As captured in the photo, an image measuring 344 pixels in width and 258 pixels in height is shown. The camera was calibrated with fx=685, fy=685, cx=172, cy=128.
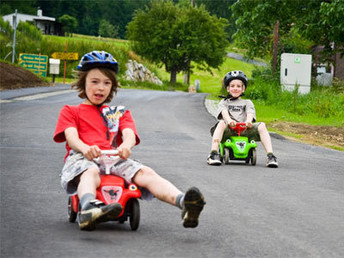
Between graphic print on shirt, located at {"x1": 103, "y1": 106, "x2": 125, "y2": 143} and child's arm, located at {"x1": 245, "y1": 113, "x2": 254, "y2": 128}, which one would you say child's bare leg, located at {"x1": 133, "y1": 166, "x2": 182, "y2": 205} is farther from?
child's arm, located at {"x1": 245, "y1": 113, "x2": 254, "y2": 128}

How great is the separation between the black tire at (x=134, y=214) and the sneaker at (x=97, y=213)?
1.22 ft

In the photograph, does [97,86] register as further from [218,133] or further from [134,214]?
[218,133]

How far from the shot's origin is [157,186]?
507cm

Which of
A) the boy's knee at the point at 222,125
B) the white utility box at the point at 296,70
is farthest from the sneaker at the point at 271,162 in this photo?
the white utility box at the point at 296,70

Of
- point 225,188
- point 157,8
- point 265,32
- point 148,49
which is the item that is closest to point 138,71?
point 148,49

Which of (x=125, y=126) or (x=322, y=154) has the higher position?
(x=125, y=126)

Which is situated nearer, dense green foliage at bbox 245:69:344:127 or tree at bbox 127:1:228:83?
dense green foliage at bbox 245:69:344:127

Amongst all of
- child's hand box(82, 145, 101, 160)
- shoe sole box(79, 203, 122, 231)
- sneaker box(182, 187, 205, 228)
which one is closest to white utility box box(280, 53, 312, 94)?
child's hand box(82, 145, 101, 160)

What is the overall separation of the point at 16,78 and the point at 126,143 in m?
29.9

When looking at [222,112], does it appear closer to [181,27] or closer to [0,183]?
[0,183]

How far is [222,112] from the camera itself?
9953 mm

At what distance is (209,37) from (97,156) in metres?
67.2

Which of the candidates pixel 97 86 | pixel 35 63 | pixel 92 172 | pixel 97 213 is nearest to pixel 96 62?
pixel 97 86

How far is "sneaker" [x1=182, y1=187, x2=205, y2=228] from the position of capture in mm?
4531
